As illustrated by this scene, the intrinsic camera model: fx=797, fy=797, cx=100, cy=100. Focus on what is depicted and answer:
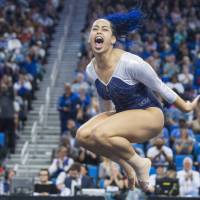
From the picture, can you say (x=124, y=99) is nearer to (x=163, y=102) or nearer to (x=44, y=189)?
(x=163, y=102)

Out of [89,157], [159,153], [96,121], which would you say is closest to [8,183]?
[89,157]

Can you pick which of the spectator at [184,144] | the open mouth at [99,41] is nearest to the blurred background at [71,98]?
the spectator at [184,144]

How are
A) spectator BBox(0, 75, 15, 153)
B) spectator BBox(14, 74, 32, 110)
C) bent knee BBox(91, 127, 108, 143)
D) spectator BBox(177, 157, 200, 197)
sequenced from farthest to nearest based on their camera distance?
spectator BBox(14, 74, 32, 110) < spectator BBox(0, 75, 15, 153) < spectator BBox(177, 157, 200, 197) < bent knee BBox(91, 127, 108, 143)

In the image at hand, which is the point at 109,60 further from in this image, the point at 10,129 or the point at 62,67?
the point at 62,67

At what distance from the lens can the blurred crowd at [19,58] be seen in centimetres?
1793

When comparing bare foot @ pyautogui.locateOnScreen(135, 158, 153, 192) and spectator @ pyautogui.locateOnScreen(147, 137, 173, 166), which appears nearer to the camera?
bare foot @ pyautogui.locateOnScreen(135, 158, 153, 192)

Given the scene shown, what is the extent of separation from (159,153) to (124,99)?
6.82 meters

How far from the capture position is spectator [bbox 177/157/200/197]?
14.4 meters

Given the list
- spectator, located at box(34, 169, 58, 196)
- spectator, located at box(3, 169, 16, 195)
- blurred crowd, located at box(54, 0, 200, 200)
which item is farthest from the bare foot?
spectator, located at box(3, 169, 16, 195)

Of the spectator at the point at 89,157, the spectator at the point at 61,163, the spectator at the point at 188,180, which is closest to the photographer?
the spectator at the point at 188,180

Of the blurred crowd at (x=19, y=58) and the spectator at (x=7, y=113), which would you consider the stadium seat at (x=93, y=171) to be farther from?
the spectator at (x=7, y=113)

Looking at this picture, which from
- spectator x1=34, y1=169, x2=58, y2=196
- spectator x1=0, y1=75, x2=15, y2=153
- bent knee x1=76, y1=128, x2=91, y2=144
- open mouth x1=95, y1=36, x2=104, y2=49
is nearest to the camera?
open mouth x1=95, y1=36, x2=104, y2=49

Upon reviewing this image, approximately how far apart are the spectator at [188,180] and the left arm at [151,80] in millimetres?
5859

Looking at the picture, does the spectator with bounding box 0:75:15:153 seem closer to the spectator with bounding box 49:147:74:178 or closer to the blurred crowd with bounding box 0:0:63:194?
the blurred crowd with bounding box 0:0:63:194
